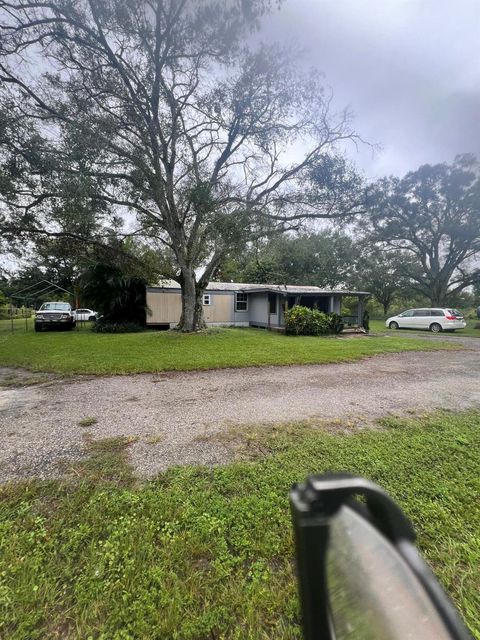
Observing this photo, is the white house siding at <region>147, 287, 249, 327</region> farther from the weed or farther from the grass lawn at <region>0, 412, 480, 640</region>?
the grass lawn at <region>0, 412, 480, 640</region>

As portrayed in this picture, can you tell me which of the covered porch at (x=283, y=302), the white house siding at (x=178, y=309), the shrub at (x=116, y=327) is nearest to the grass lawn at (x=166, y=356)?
the shrub at (x=116, y=327)

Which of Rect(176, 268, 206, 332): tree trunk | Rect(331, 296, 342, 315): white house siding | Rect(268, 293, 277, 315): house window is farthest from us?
Rect(331, 296, 342, 315): white house siding

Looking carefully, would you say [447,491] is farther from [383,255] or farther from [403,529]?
[383,255]

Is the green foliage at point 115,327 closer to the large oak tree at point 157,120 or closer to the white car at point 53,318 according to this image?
the white car at point 53,318

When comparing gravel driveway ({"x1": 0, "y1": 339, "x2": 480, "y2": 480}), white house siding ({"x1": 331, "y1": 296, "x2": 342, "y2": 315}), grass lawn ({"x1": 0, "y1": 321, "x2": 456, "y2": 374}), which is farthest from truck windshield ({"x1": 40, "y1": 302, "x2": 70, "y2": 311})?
white house siding ({"x1": 331, "y1": 296, "x2": 342, "y2": 315})

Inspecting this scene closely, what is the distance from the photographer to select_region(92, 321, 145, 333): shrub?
47.9 ft

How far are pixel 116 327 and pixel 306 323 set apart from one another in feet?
33.1

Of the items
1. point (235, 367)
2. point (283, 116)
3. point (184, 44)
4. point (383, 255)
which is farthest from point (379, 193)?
point (383, 255)

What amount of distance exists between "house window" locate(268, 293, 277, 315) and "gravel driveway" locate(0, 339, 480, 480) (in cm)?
1071

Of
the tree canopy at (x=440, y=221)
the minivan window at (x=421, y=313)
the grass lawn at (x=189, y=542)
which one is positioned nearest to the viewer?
the grass lawn at (x=189, y=542)

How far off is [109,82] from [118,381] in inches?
355

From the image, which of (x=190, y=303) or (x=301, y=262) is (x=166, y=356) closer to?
(x=190, y=303)

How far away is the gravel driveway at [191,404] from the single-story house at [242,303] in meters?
9.75

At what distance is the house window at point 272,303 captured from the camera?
16.7 metres
